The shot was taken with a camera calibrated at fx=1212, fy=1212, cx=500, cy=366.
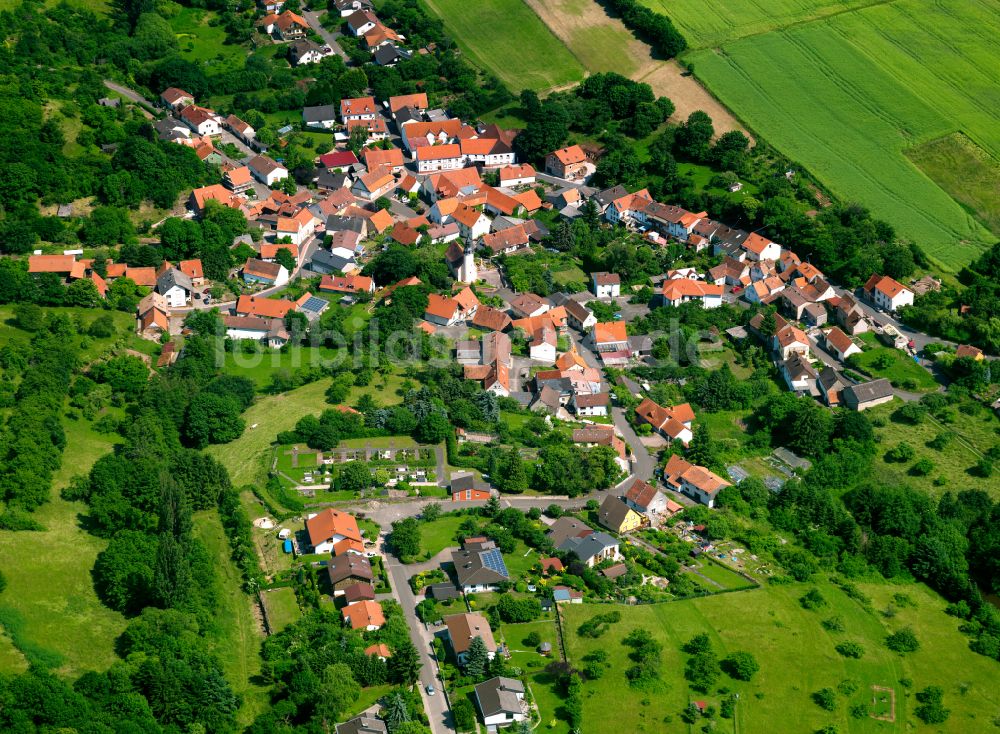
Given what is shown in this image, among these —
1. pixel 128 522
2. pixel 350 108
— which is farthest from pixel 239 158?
pixel 128 522

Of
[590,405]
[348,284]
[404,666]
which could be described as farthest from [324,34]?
[404,666]

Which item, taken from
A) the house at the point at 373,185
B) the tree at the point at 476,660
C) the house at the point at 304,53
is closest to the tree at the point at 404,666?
the tree at the point at 476,660

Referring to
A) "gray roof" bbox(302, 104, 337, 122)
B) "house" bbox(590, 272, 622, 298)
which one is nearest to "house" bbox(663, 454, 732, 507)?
"house" bbox(590, 272, 622, 298)

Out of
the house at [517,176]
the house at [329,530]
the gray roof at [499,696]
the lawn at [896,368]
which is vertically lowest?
the house at [329,530]

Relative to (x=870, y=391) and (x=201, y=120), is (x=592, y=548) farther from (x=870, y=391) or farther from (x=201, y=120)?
(x=201, y=120)

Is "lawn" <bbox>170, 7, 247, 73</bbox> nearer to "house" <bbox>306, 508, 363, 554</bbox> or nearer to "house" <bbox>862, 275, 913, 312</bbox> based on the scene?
"house" <bbox>862, 275, 913, 312</bbox>

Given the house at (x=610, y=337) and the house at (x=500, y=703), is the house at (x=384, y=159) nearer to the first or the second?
the house at (x=610, y=337)

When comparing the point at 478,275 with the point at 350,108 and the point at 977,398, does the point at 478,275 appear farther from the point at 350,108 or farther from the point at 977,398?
the point at 977,398
